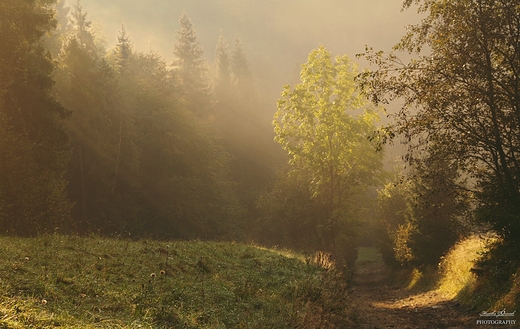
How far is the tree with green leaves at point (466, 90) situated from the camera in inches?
476

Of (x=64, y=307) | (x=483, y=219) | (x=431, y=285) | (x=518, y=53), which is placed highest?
(x=518, y=53)

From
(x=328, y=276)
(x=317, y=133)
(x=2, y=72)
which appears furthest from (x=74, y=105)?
(x=328, y=276)

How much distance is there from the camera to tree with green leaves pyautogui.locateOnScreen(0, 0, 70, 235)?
19.4 metres

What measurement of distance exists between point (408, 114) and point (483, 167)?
393cm

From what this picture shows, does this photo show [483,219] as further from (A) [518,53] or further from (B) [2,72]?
(B) [2,72]

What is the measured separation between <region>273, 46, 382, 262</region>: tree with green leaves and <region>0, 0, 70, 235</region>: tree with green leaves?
16.1 metres

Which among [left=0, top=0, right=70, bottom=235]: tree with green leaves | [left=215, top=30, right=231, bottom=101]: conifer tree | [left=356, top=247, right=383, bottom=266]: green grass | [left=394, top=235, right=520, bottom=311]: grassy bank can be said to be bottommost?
[left=356, top=247, right=383, bottom=266]: green grass

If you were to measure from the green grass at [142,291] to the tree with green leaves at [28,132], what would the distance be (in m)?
8.08

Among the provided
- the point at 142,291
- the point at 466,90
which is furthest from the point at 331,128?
the point at 142,291

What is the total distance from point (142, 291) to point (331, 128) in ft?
77.0

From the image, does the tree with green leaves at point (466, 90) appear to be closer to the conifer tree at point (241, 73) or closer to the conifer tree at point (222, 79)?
the conifer tree at point (222, 79)

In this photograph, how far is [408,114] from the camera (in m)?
13.2

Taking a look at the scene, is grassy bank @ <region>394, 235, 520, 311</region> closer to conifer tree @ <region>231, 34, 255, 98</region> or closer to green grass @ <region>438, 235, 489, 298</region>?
green grass @ <region>438, 235, 489, 298</region>

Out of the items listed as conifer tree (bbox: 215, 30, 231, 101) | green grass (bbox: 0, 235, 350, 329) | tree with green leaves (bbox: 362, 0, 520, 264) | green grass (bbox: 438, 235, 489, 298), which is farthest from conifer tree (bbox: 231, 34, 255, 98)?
green grass (bbox: 0, 235, 350, 329)
